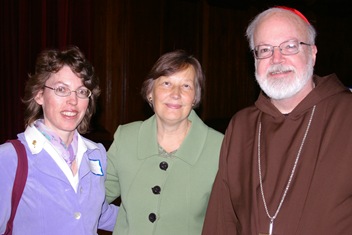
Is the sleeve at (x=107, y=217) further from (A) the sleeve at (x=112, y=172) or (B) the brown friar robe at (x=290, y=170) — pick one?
(B) the brown friar robe at (x=290, y=170)

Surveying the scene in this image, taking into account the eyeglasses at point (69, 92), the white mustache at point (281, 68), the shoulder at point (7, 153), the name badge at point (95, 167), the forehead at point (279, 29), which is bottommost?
the name badge at point (95, 167)

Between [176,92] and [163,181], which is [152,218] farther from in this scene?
[176,92]

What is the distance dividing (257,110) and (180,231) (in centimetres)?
90

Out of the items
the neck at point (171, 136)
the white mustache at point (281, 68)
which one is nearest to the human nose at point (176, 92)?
the neck at point (171, 136)

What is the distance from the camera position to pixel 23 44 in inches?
185

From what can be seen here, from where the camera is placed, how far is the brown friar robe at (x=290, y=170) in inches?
84.3

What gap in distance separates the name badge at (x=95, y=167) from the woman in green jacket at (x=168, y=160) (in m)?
0.22

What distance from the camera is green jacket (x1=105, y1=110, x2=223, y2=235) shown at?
2.54 metres

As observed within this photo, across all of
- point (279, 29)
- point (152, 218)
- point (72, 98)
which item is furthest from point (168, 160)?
point (279, 29)

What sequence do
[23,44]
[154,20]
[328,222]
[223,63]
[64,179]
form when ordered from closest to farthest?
[328,222], [64,179], [23,44], [154,20], [223,63]

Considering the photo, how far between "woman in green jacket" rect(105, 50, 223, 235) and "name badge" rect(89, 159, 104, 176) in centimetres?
22

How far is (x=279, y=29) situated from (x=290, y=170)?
0.85m

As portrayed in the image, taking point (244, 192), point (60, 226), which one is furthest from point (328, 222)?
point (60, 226)

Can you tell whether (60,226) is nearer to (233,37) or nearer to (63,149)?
(63,149)
